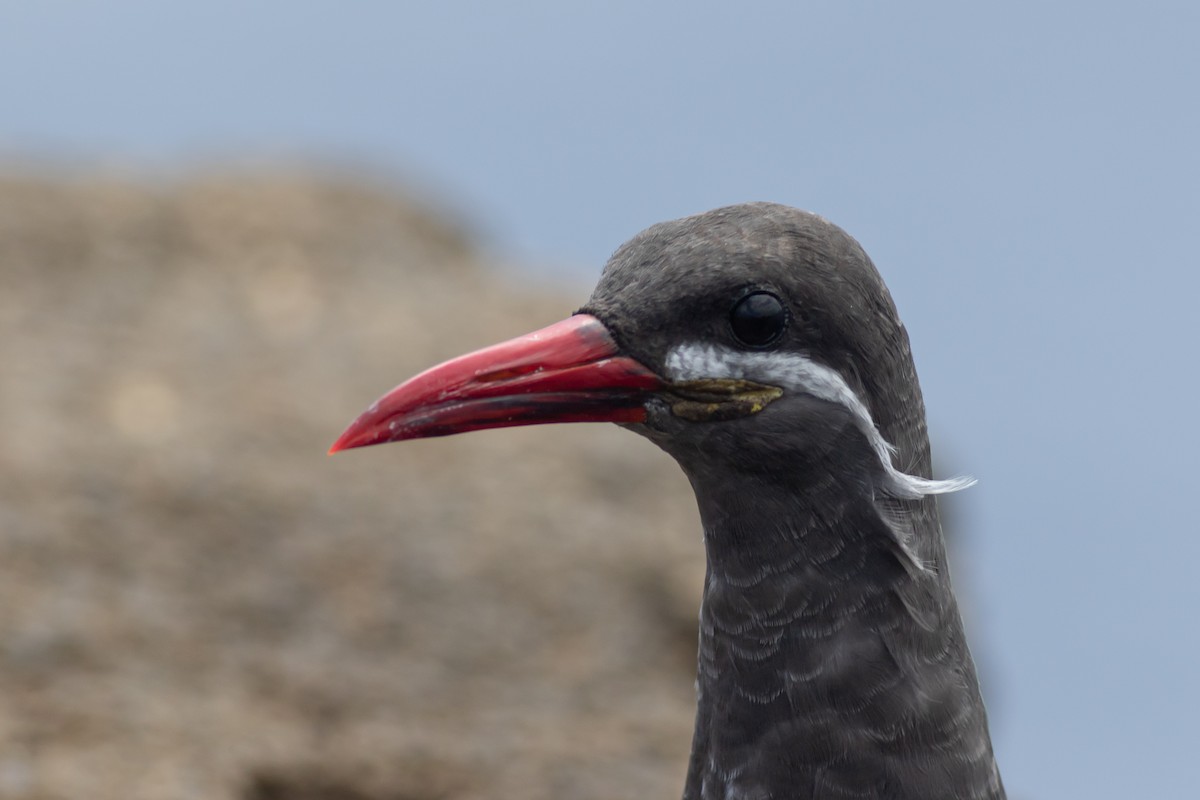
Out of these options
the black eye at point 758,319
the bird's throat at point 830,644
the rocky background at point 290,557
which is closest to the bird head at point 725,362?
the black eye at point 758,319

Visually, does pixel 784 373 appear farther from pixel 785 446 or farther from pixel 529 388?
pixel 529 388

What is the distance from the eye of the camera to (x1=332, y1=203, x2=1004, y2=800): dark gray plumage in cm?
413

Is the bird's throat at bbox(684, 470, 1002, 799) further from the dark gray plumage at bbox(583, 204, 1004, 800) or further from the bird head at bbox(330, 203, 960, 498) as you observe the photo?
the bird head at bbox(330, 203, 960, 498)

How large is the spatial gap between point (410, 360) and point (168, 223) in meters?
2.65

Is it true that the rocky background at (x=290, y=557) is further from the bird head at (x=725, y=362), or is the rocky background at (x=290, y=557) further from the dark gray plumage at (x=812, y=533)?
the bird head at (x=725, y=362)

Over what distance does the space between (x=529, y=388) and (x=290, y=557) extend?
15.0 ft

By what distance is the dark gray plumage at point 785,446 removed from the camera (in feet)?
13.6

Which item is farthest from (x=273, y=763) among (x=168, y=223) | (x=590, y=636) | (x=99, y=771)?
(x=168, y=223)

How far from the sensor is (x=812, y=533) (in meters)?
4.20

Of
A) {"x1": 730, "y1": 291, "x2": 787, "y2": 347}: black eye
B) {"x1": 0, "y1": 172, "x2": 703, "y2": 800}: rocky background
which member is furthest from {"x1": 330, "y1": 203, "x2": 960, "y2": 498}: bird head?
{"x1": 0, "y1": 172, "x2": 703, "y2": 800}: rocky background

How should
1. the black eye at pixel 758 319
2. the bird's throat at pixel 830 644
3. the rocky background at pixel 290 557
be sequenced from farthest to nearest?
the rocky background at pixel 290 557 → the bird's throat at pixel 830 644 → the black eye at pixel 758 319

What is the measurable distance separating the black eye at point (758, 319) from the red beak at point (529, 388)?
27 centimetres

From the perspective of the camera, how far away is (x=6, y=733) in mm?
6785

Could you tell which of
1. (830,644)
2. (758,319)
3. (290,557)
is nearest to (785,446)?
(758,319)
